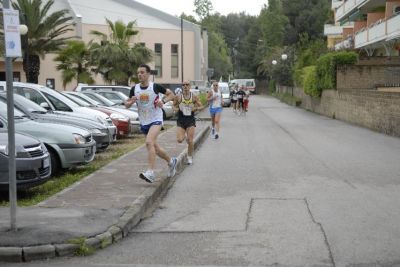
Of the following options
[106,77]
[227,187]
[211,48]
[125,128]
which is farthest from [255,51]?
[227,187]

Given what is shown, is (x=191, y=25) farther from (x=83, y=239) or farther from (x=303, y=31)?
(x=83, y=239)

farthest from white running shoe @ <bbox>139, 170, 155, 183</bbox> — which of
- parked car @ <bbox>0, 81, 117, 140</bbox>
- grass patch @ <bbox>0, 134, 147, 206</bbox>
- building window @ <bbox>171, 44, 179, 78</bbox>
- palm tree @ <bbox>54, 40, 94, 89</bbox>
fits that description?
building window @ <bbox>171, 44, 179, 78</bbox>

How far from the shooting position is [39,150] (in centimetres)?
895

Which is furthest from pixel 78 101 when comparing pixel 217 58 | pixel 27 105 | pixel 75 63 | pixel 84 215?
pixel 217 58

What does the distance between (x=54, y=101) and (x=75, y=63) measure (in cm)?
2651

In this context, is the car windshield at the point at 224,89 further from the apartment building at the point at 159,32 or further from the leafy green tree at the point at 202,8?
the leafy green tree at the point at 202,8

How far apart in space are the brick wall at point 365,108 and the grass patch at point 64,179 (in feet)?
33.5

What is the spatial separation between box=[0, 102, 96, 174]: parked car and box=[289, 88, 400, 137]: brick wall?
13744 millimetres

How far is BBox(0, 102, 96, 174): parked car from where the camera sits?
34.8ft

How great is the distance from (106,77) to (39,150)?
3234 centimetres

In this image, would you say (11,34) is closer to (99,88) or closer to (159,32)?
(99,88)

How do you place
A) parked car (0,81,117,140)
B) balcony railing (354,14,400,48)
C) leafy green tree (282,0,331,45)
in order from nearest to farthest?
parked car (0,81,117,140) → balcony railing (354,14,400,48) → leafy green tree (282,0,331,45)

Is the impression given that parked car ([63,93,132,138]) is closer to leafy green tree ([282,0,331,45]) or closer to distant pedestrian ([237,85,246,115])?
distant pedestrian ([237,85,246,115])

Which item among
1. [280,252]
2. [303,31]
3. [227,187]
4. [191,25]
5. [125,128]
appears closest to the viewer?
[280,252]
